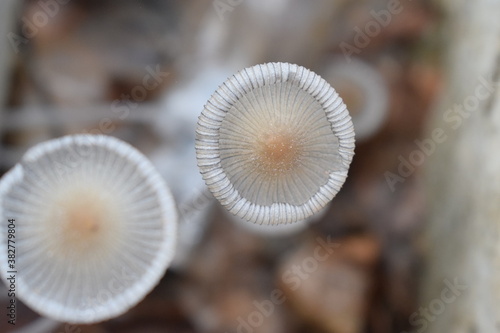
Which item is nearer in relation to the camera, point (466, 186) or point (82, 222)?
point (82, 222)

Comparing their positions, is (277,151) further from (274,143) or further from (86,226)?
(86,226)

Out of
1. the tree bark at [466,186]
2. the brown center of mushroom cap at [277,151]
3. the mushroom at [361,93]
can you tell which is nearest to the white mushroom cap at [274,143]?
the brown center of mushroom cap at [277,151]

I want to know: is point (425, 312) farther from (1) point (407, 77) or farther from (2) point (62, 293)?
(2) point (62, 293)

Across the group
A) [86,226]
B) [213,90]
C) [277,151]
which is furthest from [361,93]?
[86,226]

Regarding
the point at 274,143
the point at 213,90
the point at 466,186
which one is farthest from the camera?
the point at 213,90

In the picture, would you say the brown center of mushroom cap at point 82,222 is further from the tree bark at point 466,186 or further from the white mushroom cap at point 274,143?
the tree bark at point 466,186

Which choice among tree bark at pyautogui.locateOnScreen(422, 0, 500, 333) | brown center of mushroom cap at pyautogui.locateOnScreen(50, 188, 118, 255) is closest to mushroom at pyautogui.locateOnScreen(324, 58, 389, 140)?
tree bark at pyautogui.locateOnScreen(422, 0, 500, 333)
